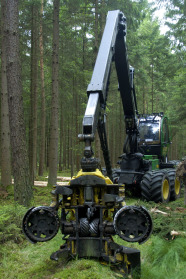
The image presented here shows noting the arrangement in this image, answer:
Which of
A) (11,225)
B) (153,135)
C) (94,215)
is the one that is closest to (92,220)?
(94,215)

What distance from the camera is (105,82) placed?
208 inches

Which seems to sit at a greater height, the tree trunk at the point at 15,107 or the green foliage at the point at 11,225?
the tree trunk at the point at 15,107

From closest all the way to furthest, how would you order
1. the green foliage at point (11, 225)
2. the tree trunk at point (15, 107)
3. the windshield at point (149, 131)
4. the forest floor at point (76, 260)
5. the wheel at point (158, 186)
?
the forest floor at point (76, 260)
the green foliage at point (11, 225)
the tree trunk at point (15, 107)
the wheel at point (158, 186)
the windshield at point (149, 131)

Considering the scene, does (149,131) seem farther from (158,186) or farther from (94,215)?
(94,215)

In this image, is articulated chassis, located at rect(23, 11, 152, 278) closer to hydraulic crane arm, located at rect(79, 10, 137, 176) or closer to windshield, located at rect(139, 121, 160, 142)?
hydraulic crane arm, located at rect(79, 10, 137, 176)

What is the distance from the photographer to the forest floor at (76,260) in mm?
3803

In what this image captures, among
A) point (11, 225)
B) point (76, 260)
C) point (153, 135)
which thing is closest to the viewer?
point (76, 260)

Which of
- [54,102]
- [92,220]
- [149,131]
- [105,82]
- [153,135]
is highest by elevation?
[54,102]

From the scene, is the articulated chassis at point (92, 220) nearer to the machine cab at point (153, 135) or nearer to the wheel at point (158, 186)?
the wheel at point (158, 186)

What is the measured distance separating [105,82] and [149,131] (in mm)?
7324

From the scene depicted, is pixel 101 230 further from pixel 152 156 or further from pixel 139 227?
pixel 152 156

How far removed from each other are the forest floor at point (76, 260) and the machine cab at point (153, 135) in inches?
227

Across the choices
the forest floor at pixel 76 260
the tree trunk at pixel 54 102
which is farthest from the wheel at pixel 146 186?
the tree trunk at pixel 54 102

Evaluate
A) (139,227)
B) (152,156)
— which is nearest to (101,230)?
(139,227)
